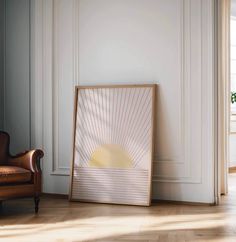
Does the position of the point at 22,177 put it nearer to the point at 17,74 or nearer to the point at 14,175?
the point at 14,175

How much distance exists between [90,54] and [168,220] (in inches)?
76.6

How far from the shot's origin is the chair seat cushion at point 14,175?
389 centimetres

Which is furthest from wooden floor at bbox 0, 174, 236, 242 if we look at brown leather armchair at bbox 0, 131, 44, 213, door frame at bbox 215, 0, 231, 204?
door frame at bbox 215, 0, 231, 204

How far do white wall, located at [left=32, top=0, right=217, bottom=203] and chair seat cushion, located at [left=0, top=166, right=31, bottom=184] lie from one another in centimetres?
88

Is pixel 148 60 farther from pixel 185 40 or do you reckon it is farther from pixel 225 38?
pixel 225 38

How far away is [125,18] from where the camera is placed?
4652mm

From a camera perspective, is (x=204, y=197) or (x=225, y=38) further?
(x=225, y=38)

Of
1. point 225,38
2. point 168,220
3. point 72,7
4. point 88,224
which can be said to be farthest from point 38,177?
point 225,38

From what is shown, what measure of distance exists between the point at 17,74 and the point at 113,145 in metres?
1.39

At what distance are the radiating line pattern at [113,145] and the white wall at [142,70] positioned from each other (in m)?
0.15

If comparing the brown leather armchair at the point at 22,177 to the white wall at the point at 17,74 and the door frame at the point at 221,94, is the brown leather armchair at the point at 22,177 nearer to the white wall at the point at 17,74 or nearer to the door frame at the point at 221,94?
the white wall at the point at 17,74

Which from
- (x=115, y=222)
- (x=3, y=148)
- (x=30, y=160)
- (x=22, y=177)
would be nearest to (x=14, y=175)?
(x=22, y=177)

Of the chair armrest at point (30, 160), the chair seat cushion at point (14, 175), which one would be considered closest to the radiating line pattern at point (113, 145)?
the chair armrest at point (30, 160)

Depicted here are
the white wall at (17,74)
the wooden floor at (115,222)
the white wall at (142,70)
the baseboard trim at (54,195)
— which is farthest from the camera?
the white wall at (17,74)
